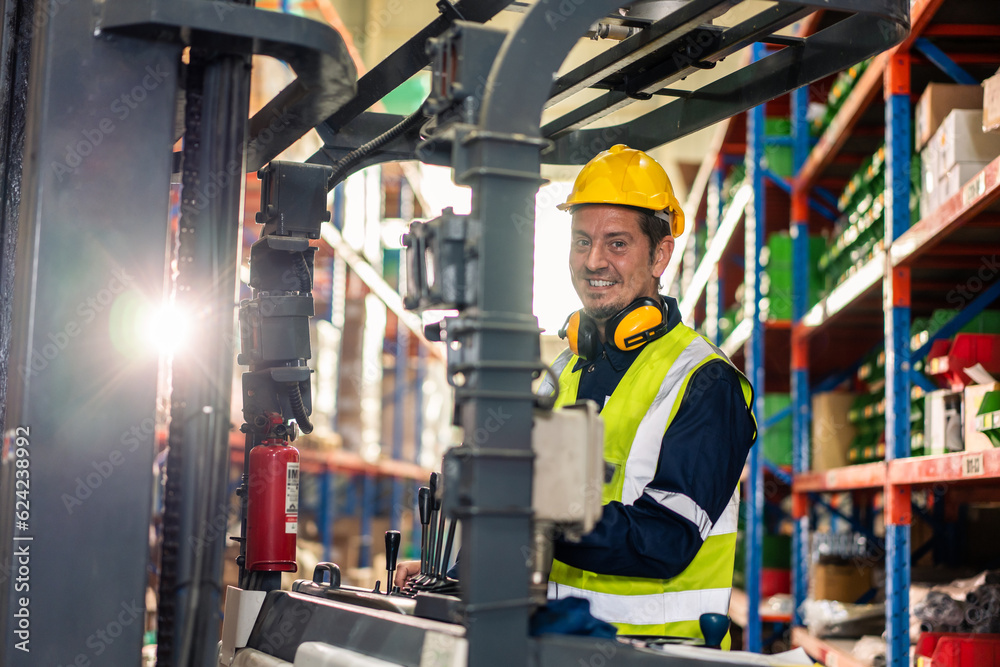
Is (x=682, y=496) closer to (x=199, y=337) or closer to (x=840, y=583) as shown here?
(x=199, y=337)

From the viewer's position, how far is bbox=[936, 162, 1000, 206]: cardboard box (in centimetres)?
375

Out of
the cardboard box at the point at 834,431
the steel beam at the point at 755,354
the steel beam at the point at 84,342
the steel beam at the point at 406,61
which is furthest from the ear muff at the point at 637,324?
the steel beam at the point at 755,354

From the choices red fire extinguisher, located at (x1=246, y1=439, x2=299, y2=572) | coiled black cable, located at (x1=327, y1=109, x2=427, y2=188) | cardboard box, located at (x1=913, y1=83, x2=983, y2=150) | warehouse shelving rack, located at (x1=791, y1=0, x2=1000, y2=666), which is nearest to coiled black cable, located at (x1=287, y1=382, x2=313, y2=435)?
red fire extinguisher, located at (x1=246, y1=439, x2=299, y2=572)

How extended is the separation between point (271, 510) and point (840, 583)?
405 cm

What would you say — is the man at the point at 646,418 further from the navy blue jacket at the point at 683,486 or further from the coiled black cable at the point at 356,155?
the coiled black cable at the point at 356,155

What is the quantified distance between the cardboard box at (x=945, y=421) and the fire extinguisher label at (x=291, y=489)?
2.55 metres

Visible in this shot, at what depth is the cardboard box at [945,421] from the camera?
3.95 metres

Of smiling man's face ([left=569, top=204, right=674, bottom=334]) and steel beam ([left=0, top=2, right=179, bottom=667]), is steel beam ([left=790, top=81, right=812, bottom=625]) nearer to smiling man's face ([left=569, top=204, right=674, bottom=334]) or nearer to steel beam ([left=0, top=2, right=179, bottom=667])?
smiling man's face ([left=569, top=204, right=674, bottom=334])

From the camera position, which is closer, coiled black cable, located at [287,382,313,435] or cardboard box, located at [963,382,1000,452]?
coiled black cable, located at [287,382,313,435]

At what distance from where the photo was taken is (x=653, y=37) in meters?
2.52

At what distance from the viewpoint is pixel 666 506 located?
7.39 feet

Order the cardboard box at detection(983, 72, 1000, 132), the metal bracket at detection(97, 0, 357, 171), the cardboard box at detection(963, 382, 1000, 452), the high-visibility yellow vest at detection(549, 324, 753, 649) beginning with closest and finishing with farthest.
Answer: the metal bracket at detection(97, 0, 357, 171), the high-visibility yellow vest at detection(549, 324, 753, 649), the cardboard box at detection(983, 72, 1000, 132), the cardboard box at detection(963, 382, 1000, 452)

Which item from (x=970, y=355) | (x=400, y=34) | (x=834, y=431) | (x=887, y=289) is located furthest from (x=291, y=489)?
(x=400, y=34)

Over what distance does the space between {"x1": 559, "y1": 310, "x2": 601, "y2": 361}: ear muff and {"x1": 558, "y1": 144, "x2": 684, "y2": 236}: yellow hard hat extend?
1.09 ft
